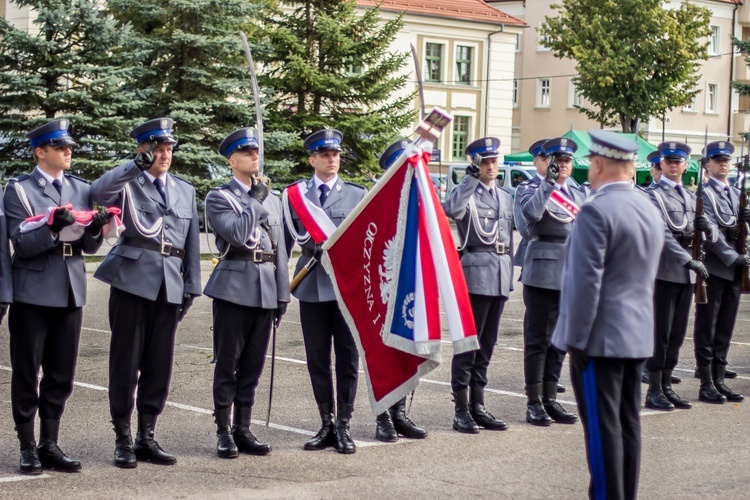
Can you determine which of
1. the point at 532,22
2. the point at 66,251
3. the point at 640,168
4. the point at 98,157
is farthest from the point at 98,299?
the point at 532,22

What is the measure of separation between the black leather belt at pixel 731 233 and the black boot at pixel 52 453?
6049mm

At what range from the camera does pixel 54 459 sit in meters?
7.36

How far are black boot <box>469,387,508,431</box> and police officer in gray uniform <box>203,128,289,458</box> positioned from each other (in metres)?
1.76

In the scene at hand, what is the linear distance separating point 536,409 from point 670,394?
1.48 metres

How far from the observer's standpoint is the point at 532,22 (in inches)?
2448

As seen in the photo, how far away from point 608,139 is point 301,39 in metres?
24.4

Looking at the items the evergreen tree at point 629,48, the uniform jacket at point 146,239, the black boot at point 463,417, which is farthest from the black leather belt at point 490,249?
the evergreen tree at point 629,48

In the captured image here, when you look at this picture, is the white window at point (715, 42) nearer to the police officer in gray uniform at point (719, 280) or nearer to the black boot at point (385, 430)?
the police officer in gray uniform at point (719, 280)

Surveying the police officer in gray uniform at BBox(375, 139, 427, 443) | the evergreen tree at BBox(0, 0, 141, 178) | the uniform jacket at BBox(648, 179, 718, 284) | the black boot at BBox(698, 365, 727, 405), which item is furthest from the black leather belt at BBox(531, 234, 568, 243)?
the evergreen tree at BBox(0, 0, 141, 178)

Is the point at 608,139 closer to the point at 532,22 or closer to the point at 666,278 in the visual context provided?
the point at 666,278

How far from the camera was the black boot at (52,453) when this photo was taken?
734cm

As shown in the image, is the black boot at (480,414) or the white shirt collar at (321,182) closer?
the white shirt collar at (321,182)

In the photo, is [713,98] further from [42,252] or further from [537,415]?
[42,252]

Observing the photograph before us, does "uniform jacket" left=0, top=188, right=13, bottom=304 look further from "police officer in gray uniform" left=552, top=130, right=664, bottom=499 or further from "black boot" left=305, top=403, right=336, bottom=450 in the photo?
"police officer in gray uniform" left=552, top=130, right=664, bottom=499
